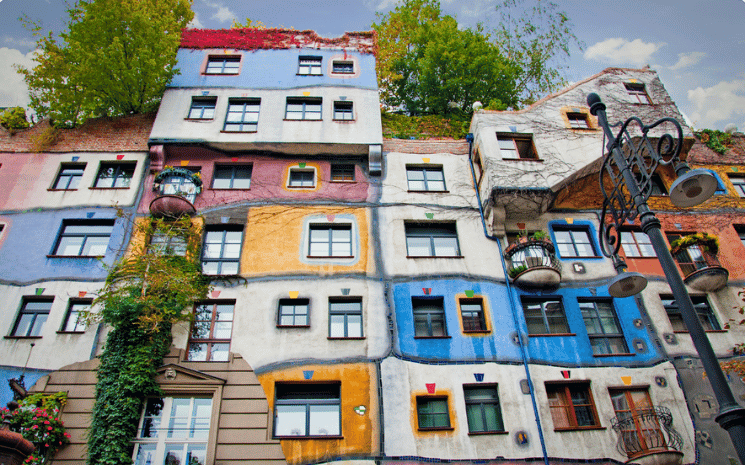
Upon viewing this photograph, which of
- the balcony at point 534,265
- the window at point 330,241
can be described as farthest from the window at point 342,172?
the balcony at point 534,265

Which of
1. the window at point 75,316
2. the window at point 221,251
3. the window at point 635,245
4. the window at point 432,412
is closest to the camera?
the window at point 432,412

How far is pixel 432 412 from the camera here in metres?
12.3

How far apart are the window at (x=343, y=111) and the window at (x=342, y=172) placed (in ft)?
7.13

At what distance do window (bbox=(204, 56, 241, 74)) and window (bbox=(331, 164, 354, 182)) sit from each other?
6350mm

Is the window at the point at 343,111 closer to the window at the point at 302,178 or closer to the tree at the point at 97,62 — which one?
the window at the point at 302,178

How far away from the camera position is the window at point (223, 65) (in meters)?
20.0

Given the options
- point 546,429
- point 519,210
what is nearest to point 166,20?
point 519,210

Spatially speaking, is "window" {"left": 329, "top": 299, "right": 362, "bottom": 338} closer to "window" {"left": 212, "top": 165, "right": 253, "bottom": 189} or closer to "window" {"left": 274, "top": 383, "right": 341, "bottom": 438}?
"window" {"left": 274, "top": 383, "right": 341, "bottom": 438}

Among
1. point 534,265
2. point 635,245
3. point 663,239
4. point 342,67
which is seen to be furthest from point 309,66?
point 663,239

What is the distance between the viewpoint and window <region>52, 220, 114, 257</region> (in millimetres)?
14797

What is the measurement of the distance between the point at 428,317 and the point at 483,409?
9.21ft

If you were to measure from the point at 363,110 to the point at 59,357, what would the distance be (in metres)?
12.4

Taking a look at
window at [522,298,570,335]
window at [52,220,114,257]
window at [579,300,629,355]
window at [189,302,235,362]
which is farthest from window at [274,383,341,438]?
window at [579,300,629,355]

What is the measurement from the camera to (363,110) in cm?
1873
